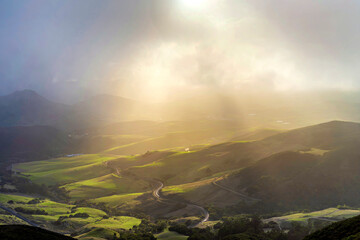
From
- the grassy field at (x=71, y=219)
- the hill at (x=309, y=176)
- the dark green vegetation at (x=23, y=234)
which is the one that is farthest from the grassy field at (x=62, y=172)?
the dark green vegetation at (x=23, y=234)

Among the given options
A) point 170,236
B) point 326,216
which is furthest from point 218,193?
point 326,216

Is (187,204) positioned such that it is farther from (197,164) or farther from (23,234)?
(23,234)

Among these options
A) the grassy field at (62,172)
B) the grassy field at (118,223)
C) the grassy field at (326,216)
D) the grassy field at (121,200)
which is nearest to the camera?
the grassy field at (326,216)

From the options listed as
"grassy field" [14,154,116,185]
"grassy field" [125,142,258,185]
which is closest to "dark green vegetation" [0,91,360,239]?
"grassy field" [125,142,258,185]

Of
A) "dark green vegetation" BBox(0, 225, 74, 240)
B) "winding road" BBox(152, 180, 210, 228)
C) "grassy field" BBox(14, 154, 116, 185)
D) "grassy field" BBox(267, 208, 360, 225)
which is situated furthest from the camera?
"grassy field" BBox(14, 154, 116, 185)

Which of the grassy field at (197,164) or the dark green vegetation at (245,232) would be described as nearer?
the dark green vegetation at (245,232)

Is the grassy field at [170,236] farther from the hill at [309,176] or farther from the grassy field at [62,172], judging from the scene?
the grassy field at [62,172]

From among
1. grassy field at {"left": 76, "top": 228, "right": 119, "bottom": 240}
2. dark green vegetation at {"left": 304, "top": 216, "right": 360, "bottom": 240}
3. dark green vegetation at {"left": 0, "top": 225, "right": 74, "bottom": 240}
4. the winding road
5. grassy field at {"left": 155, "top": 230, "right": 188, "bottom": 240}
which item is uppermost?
dark green vegetation at {"left": 0, "top": 225, "right": 74, "bottom": 240}

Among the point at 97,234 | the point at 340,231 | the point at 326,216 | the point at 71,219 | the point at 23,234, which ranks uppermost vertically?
the point at 23,234

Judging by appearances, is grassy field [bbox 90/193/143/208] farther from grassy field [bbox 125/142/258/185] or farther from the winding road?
grassy field [bbox 125/142/258/185]

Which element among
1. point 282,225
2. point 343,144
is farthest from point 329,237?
point 343,144

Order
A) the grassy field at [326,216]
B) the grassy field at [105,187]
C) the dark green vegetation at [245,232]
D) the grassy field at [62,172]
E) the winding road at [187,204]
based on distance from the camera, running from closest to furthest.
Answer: the dark green vegetation at [245,232] → the grassy field at [326,216] → the winding road at [187,204] → the grassy field at [105,187] → the grassy field at [62,172]

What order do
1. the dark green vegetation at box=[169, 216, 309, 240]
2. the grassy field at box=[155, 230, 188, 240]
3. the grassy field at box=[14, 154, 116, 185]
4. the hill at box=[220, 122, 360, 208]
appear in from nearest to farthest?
the dark green vegetation at box=[169, 216, 309, 240], the grassy field at box=[155, 230, 188, 240], the hill at box=[220, 122, 360, 208], the grassy field at box=[14, 154, 116, 185]
